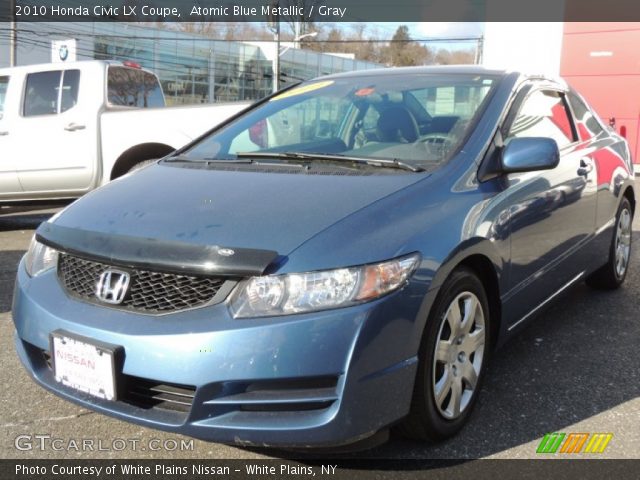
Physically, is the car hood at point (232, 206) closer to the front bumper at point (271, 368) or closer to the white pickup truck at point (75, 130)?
the front bumper at point (271, 368)

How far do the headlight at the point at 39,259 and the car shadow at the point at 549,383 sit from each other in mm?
1206

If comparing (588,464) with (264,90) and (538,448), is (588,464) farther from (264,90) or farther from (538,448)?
(264,90)

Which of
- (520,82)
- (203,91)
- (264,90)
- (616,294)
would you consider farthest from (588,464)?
(264,90)

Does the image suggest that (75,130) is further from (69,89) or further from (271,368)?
(271,368)

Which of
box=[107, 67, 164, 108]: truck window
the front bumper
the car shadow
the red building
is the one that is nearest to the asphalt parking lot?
the car shadow

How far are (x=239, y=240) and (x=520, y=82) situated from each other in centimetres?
198

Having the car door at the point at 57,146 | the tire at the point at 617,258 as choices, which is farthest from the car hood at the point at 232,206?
the car door at the point at 57,146

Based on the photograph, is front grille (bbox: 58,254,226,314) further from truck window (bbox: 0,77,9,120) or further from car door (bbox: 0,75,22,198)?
truck window (bbox: 0,77,9,120)

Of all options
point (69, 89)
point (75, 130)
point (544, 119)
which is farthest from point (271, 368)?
point (69, 89)

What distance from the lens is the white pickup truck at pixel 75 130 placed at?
6.95 meters

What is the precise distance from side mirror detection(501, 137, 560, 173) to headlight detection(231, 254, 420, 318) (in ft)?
3.56

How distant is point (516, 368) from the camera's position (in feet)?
11.2

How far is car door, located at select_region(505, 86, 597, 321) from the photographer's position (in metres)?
3.04

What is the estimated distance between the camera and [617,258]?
479 centimetres
